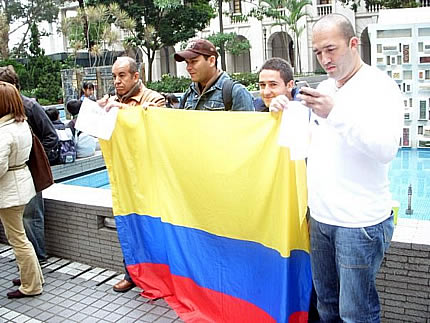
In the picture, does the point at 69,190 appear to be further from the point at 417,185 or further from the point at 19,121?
the point at 417,185

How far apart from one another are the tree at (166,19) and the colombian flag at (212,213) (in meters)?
25.9

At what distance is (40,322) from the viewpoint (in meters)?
3.88

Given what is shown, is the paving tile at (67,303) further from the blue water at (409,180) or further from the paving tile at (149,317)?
the blue water at (409,180)

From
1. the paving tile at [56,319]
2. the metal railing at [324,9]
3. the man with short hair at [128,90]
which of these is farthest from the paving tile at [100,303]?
the metal railing at [324,9]

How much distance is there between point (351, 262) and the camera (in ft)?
7.72

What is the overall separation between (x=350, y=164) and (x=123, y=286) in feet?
8.62

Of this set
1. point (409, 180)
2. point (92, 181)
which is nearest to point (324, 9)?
point (409, 180)

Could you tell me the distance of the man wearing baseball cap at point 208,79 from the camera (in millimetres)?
→ 3648

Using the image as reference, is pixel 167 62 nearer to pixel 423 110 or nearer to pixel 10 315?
pixel 423 110

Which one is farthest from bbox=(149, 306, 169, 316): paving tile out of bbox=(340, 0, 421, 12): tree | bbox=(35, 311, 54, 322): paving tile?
bbox=(340, 0, 421, 12): tree

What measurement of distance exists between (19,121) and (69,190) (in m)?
1.47

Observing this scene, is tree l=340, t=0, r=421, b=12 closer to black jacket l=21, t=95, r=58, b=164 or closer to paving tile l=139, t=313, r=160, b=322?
black jacket l=21, t=95, r=58, b=164

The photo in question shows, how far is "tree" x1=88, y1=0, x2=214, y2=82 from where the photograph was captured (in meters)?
28.8

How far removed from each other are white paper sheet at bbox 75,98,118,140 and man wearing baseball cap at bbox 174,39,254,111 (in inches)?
28.0
